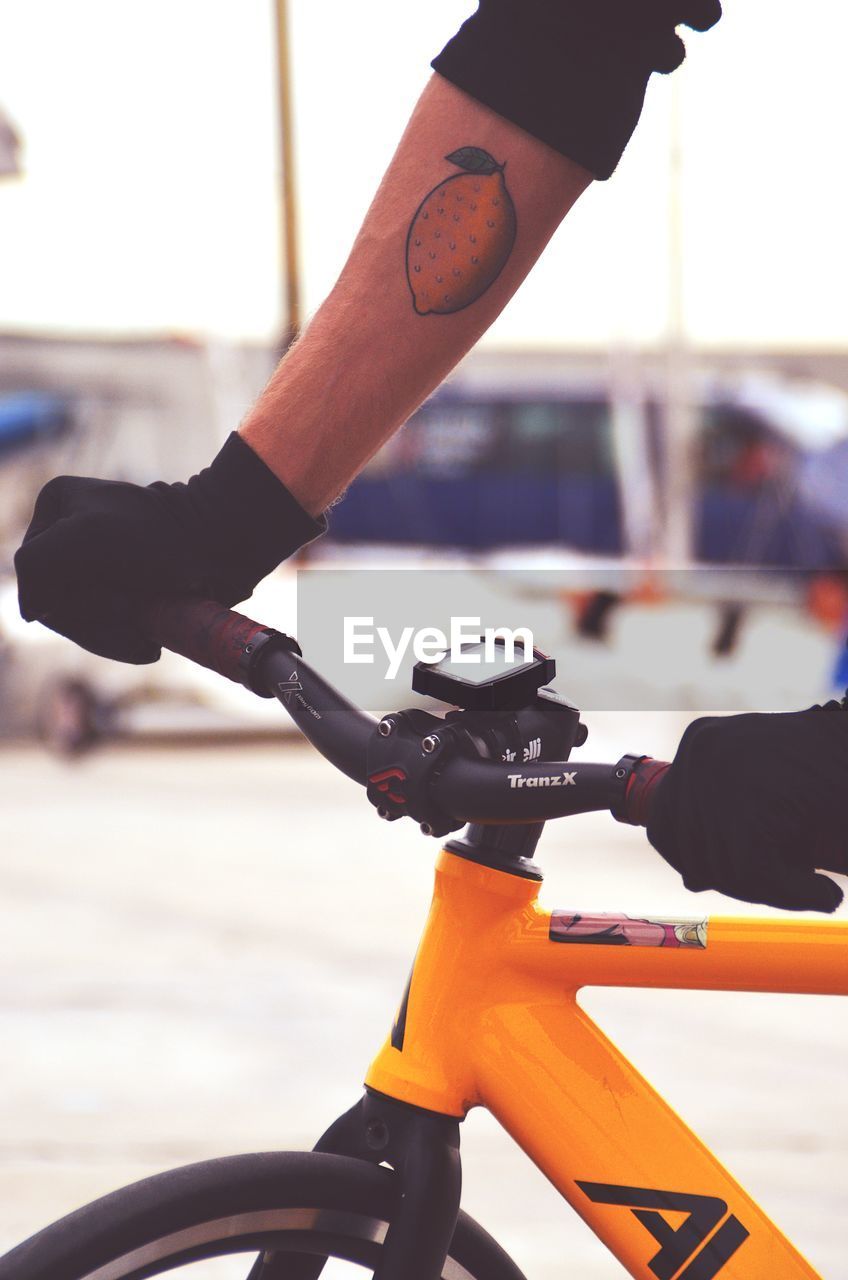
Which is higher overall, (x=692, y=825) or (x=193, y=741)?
(x=193, y=741)

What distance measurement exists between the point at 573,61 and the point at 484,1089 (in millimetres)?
765

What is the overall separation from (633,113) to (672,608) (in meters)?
11.8

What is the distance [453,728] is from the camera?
1.03m

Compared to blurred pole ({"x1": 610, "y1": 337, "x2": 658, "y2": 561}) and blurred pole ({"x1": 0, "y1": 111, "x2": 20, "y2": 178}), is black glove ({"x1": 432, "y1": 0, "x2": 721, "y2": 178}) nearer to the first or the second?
blurred pole ({"x1": 0, "y1": 111, "x2": 20, "y2": 178})

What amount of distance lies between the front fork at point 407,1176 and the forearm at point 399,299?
48 cm

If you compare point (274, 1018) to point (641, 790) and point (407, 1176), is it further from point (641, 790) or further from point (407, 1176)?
point (641, 790)

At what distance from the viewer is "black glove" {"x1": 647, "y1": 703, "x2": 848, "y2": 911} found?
910mm

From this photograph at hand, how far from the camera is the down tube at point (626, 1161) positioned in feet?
3.68

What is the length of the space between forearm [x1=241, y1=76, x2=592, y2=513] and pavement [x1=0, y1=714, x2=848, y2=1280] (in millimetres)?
1953

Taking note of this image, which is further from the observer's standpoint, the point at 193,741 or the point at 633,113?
the point at 193,741

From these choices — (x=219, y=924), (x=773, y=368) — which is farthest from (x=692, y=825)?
(x=773, y=368)

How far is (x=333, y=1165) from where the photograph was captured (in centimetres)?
111

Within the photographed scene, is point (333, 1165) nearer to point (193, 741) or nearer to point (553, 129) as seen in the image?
point (553, 129)

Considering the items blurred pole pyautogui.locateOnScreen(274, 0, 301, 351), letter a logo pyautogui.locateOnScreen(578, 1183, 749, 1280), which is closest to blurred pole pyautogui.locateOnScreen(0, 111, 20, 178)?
blurred pole pyautogui.locateOnScreen(274, 0, 301, 351)
